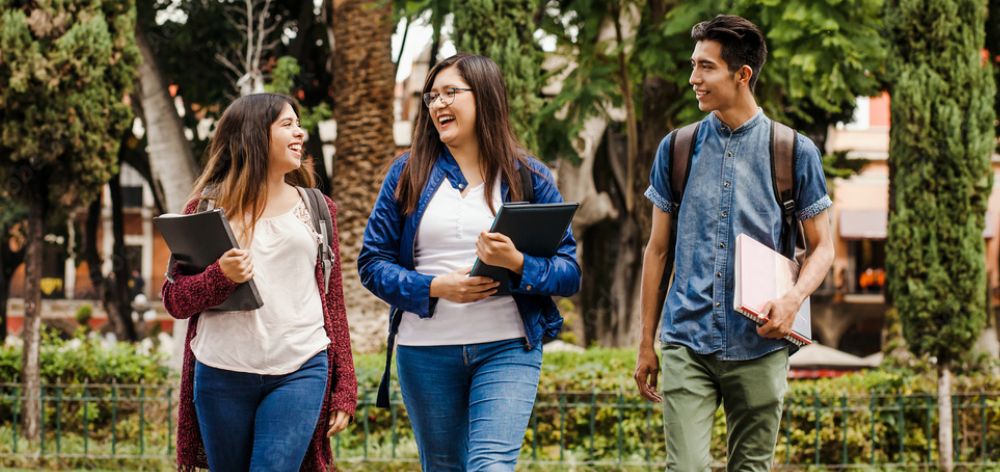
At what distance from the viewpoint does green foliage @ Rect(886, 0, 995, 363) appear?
31.7 feet

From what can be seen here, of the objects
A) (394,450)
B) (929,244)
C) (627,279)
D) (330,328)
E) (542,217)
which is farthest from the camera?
(627,279)

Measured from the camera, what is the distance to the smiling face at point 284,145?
→ 395 cm

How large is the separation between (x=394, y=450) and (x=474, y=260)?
5.65 m

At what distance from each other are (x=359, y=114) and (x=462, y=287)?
9.75 metres

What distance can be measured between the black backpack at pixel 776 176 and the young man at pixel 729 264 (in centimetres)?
2

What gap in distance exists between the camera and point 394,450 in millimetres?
9109

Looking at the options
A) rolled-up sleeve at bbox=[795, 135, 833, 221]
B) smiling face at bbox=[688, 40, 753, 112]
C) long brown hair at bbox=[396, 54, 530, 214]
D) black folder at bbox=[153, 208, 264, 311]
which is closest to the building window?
rolled-up sleeve at bbox=[795, 135, 833, 221]

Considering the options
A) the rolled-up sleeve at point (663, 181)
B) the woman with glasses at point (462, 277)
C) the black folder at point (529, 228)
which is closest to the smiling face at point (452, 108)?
the woman with glasses at point (462, 277)

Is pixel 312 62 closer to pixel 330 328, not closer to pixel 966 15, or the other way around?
pixel 966 15

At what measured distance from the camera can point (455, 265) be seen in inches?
150

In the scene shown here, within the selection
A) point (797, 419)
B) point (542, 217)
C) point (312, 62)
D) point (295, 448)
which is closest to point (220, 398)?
point (295, 448)

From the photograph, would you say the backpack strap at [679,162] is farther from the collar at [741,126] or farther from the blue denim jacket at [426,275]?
the blue denim jacket at [426,275]

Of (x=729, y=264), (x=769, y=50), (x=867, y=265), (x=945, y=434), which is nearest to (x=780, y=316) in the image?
(x=729, y=264)

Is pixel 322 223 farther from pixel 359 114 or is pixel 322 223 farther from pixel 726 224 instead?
pixel 359 114
